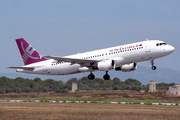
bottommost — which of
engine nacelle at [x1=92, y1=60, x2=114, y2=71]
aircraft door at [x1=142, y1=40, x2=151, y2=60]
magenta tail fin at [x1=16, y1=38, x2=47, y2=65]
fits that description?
engine nacelle at [x1=92, y1=60, x2=114, y2=71]

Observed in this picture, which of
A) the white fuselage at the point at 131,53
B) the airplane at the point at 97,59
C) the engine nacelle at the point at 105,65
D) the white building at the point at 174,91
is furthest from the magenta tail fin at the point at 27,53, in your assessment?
the white building at the point at 174,91

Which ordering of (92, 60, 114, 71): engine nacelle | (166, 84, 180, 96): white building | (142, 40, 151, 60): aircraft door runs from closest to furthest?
(142, 40, 151, 60): aircraft door
(92, 60, 114, 71): engine nacelle
(166, 84, 180, 96): white building

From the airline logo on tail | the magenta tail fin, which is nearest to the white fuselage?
the magenta tail fin

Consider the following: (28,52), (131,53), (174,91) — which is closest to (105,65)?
(131,53)

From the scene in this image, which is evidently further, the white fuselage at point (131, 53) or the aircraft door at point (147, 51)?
the white fuselage at point (131, 53)

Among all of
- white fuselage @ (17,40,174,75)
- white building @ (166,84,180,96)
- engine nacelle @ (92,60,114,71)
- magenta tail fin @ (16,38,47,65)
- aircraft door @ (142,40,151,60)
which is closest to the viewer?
aircraft door @ (142,40,151,60)

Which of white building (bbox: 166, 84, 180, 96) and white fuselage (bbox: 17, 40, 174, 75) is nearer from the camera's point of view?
white fuselage (bbox: 17, 40, 174, 75)

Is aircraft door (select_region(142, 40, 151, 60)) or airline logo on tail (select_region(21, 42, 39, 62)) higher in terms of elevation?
airline logo on tail (select_region(21, 42, 39, 62))

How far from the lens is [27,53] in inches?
2680

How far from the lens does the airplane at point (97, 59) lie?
55.5 m

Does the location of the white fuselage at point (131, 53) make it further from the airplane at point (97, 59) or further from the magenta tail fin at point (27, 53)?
the magenta tail fin at point (27, 53)

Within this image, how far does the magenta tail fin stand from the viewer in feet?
219

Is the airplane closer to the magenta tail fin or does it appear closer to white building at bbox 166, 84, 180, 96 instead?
the magenta tail fin

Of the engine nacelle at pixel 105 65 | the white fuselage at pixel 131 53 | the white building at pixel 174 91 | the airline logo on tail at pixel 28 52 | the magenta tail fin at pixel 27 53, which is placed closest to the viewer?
the white fuselage at pixel 131 53
